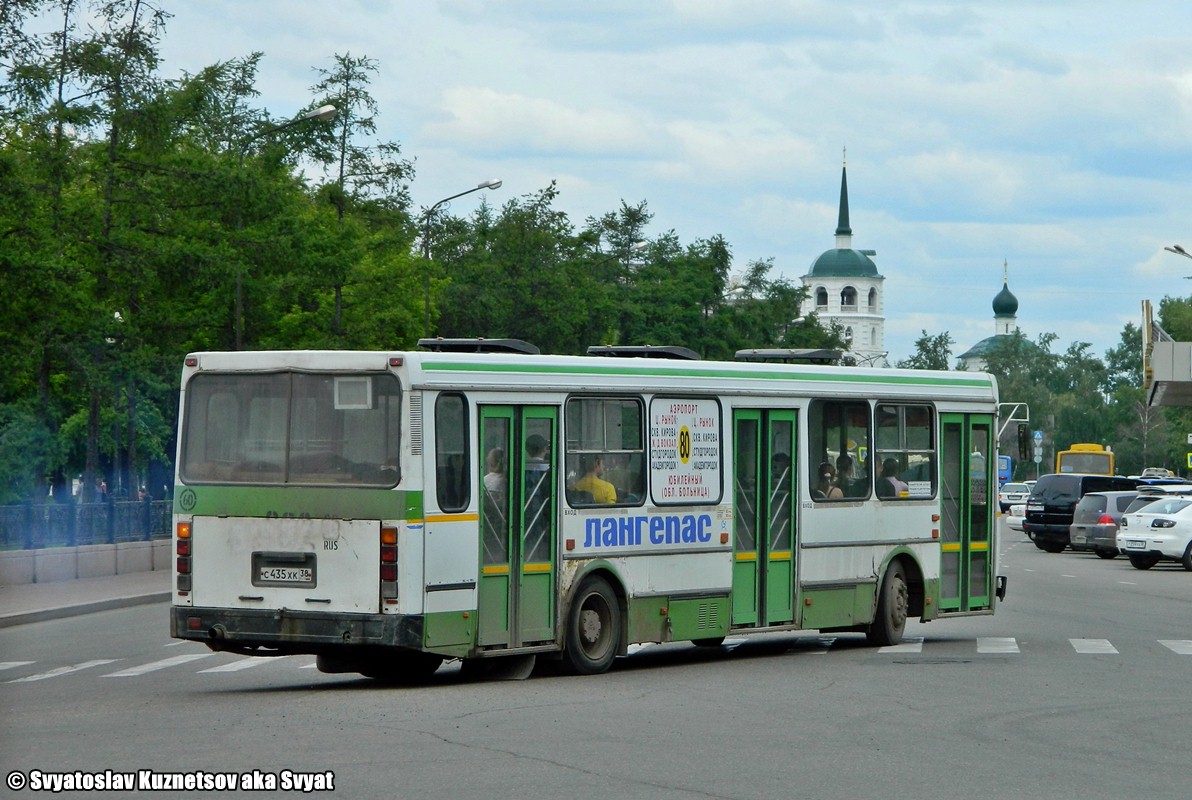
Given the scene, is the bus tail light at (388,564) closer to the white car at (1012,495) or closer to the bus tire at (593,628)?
the bus tire at (593,628)

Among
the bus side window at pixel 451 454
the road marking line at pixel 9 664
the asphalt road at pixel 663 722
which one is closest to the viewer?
the asphalt road at pixel 663 722

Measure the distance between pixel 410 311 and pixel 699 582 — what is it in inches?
1131

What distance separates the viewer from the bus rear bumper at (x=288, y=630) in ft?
43.4

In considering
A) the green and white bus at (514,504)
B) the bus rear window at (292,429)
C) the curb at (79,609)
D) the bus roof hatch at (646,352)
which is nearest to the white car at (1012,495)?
the curb at (79,609)

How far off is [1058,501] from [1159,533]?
10.2 meters

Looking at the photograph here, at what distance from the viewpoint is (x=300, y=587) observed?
1352 cm

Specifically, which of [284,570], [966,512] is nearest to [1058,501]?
[966,512]

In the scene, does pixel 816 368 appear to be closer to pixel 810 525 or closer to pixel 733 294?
pixel 810 525

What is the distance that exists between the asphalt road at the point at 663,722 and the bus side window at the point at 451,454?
1.41 m

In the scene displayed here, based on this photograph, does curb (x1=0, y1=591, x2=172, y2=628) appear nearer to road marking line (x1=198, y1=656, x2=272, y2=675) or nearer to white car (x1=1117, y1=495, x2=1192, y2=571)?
road marking line (x1=198, y1=656, x2=272, y2=675)

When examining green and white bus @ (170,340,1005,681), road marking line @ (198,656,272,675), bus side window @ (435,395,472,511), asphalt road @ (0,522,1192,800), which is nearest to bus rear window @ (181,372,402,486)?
green and white bus @ (170,340,1005,681)

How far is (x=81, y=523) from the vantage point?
29.3 metres

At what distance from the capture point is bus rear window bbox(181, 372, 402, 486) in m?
13.5

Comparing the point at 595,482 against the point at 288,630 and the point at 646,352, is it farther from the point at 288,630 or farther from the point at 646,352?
the point at 288,630
